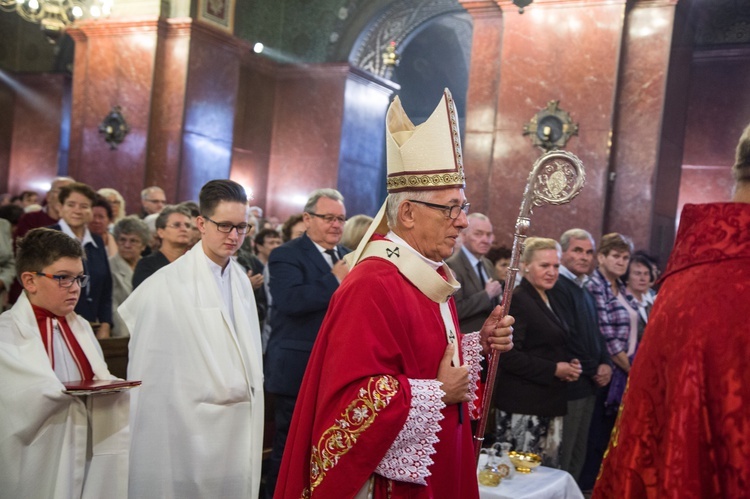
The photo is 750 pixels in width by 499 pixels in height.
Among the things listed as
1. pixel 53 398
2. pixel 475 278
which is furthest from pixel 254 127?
pixel 53 398

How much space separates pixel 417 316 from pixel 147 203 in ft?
22.9

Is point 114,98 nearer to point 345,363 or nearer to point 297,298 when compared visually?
point 297,298

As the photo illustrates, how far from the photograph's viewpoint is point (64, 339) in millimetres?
3477

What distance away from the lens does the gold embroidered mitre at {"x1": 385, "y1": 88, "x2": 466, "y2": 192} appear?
290 centimetres

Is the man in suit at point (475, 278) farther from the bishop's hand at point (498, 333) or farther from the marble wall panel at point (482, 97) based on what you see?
the marble wall panel at point (482, 97)

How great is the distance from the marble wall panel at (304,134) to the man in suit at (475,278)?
8318 mm

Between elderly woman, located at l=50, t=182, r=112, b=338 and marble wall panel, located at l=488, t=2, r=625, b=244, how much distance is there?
4.64 meters

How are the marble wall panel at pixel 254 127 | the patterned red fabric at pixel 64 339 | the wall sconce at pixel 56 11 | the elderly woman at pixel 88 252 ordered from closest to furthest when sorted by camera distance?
the patterned red fabric at pixel 64 339 → the elderly woman at pixel 88 252 → the wall sconce at pixel 56 11 → the marble wall panel at pixel 254 127

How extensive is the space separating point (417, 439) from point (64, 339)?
1.64m

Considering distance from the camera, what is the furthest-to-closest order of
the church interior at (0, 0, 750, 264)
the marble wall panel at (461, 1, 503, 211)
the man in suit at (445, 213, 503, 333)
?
the marble wall panel at (461, 1, 503, 211) < the church interior at (0, 0, 750, 264) < the man in suit at (445, 213, 503, 333)

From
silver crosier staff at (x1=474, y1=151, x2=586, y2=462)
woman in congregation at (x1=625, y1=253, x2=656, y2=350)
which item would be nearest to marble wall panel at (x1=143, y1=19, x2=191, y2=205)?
woman in congregation at (x1=625, y1=253, x2=656, y2=350)

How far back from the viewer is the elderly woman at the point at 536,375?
5395 millimetres

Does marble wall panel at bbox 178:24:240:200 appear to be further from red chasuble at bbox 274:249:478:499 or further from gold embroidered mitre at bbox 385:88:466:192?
red chasuble at bbox 274:249:478:499

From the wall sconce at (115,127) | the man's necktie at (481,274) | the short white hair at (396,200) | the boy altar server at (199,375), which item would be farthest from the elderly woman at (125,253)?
the wall sconce at (115,127)
